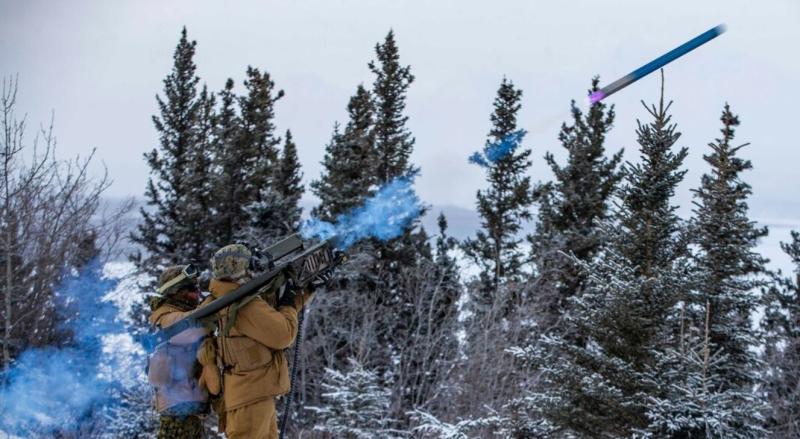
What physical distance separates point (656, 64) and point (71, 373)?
658 inches

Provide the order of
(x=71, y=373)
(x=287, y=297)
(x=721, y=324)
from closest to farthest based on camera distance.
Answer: (x=287, y=297) < (x=721, y=324) < (x=71, y=373)

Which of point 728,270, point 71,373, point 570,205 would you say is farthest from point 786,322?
point 71,373

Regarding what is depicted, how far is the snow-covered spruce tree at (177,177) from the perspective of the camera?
26.2m

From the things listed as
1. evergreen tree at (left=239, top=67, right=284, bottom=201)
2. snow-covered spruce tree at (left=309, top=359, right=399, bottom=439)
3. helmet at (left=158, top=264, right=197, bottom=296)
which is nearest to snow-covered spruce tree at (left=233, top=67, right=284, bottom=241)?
evergreen tree at (left=239, top=67, right=284, bottom=201)

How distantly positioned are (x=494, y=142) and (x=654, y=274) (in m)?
13.1

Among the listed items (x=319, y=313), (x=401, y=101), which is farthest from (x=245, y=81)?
(x=319, y=313)

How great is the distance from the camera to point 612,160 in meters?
25.9

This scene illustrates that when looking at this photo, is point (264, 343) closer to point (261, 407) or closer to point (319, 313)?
point (261, 407)

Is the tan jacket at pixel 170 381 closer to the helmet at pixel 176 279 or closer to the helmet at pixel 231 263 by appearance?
the helmet at pixel 176 279

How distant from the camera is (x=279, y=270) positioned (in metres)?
4.74

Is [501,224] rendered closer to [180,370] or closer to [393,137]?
[393,137]

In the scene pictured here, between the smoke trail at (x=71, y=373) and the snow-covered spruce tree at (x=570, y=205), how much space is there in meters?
14.1

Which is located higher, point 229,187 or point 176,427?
point 229,187

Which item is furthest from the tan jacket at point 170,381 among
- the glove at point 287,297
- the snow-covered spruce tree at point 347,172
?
the snow-covered spruce tree at point 347,172
